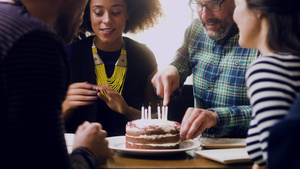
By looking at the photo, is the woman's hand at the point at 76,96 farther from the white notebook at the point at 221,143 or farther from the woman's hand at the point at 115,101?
the white notebook at the point at 221,143

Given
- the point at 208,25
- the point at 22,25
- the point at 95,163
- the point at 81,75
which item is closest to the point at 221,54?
the point at 208,25

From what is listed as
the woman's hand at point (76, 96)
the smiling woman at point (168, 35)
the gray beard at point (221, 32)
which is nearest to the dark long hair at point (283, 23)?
the gray beard at point (221, 32)

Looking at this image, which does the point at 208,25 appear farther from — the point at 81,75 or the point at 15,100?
the point at 15,100

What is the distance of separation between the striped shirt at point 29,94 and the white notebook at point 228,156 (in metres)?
0.56

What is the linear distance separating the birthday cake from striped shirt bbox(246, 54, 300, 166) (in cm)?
54

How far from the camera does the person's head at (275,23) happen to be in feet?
3.17

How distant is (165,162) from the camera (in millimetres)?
1224

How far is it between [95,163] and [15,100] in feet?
1.33

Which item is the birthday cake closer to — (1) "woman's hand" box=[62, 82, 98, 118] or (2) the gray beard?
(1) "woman's hand" box=[62, 82, 98, 118]

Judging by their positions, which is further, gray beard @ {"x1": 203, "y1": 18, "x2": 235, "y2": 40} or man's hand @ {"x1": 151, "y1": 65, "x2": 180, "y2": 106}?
gray beard @ {"x1": 203, "y1": 18, "x2": 235, "y2": 40}

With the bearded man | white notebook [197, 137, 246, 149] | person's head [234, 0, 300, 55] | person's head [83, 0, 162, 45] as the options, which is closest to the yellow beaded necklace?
person's head [83, 0, 162, 45]

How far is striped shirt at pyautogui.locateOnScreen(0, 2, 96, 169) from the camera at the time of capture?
0.81 metres

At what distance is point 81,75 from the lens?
2.60 meters

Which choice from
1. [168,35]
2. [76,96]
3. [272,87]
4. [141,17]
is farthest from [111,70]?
[168,35]
